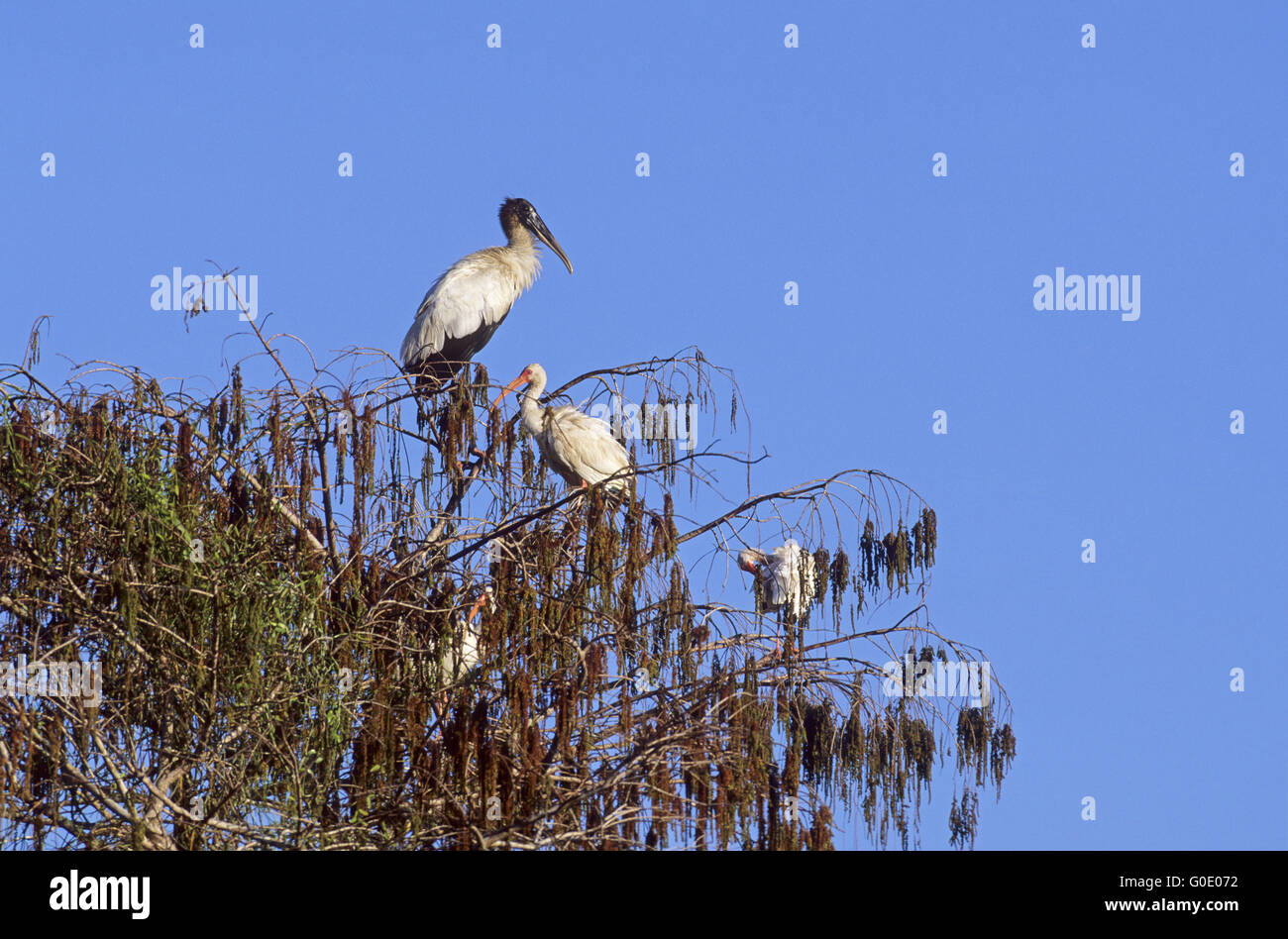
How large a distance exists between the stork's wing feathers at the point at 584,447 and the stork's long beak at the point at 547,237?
4.07 m

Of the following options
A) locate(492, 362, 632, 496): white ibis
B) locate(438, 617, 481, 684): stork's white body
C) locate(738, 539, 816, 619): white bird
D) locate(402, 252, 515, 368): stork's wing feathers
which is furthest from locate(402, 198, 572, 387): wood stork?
locate(438, 617, 481, 684): stork's white body

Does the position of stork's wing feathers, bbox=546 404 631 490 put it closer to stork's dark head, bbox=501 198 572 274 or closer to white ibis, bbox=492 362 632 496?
white ibis, bbox=492 362 632 496

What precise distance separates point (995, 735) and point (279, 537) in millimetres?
3654

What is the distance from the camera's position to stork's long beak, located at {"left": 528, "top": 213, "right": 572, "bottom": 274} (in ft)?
48.6

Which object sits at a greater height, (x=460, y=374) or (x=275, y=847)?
(x=460, y=374)

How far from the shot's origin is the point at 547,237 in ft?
48.8

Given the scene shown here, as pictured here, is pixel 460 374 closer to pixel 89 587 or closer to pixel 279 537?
pixel 279 537

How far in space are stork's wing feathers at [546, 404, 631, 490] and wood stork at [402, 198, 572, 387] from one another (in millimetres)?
2253

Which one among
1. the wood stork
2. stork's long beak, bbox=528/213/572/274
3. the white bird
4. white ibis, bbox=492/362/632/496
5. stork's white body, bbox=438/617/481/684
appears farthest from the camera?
stork's long beak, bbox=528/213/572/274

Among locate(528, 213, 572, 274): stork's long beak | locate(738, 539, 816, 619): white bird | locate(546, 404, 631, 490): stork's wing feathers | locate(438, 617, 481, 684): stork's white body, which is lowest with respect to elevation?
locate(438, 617, 481, 684): stork's white body
